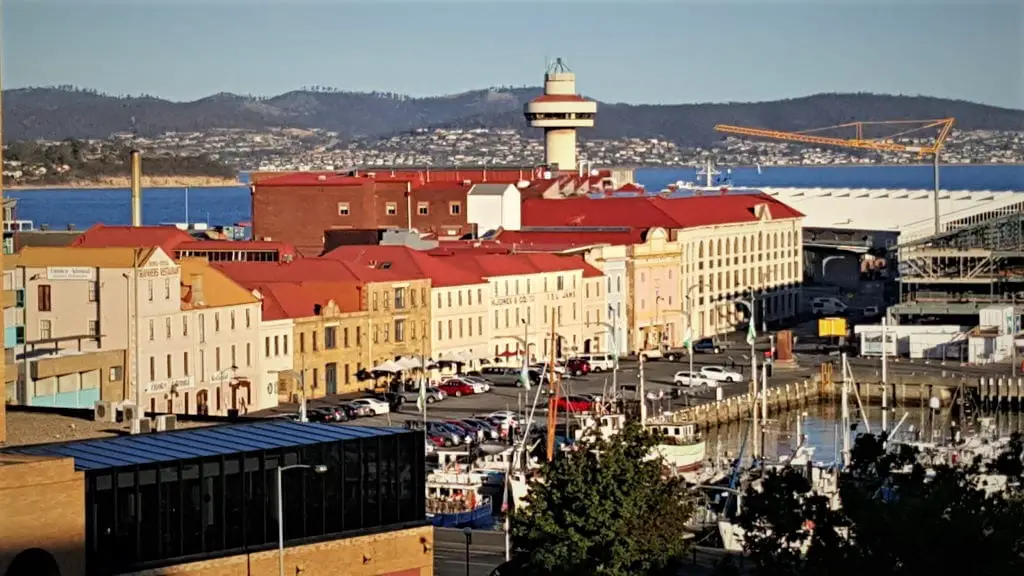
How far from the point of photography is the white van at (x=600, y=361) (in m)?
80.2

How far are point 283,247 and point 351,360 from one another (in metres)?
8.53

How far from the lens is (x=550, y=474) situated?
3994cm

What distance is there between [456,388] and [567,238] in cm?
2013

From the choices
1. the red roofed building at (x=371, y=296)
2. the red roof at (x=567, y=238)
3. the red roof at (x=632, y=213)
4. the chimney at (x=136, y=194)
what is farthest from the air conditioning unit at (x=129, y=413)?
the red roof at (x=632, y=213)

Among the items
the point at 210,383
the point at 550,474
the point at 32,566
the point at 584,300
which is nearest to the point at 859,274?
the point at 584,300

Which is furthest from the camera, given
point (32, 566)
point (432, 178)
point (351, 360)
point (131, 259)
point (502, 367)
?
point (432, 178)

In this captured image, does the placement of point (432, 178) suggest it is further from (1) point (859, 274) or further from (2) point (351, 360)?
(2) point (351, 360)

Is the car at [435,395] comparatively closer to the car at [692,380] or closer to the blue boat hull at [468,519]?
the car at [692,380]

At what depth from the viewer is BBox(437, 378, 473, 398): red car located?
237 feet

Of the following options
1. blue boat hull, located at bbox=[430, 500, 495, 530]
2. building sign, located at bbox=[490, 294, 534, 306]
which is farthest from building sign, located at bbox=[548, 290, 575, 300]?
blue boat hull, located at bbox=[430, 500, 495, 530]

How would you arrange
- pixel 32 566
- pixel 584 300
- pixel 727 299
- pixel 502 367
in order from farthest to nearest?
pixel 727 299
pixel 584 300
pixel 502 367
pixel 32 566

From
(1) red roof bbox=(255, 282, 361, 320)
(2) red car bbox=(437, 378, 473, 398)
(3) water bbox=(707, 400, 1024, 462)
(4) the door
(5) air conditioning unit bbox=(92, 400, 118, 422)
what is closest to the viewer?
(5) air conditioning unit bbox=(92, 400, 118, 422)

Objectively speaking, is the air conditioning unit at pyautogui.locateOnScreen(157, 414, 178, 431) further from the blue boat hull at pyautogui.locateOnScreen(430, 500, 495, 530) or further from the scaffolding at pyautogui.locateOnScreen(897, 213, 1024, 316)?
the scaffolding at pyautogui.locateOnScreen(897, 213, 1024, 316)

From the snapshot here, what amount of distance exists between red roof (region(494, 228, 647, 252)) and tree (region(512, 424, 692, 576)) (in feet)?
163
